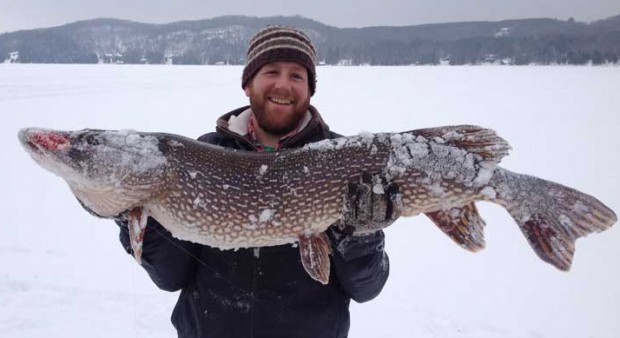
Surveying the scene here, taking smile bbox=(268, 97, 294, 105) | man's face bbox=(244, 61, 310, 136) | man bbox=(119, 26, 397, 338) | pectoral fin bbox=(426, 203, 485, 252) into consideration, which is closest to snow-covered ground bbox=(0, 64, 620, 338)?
man bbox=(119, 26, 397, 338)

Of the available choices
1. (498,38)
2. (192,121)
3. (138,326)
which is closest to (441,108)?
(192,121)

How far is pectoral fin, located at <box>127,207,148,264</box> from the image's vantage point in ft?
6.73

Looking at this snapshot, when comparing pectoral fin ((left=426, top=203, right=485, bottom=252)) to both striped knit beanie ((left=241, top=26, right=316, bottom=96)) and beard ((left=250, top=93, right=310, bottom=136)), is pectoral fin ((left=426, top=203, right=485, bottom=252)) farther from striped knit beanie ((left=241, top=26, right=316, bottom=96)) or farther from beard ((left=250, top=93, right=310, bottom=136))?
striped knit beanie ((left=241, top=26, right=316, bottom=96))

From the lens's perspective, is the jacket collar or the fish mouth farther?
the jacket collar

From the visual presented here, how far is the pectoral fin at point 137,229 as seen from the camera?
2053 millimetres

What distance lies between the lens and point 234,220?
7.12 feet

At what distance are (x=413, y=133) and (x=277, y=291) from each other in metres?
0.96

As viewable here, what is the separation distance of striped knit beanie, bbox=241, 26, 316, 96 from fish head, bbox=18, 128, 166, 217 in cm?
73

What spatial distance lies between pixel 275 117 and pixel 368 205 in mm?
726

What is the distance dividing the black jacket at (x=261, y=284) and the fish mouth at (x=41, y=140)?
454 mm

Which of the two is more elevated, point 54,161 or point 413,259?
point 54,161

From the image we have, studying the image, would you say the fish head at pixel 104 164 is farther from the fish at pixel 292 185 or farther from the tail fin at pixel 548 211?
the tail fin at pixel 548 211

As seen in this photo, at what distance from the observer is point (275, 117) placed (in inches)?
97.3

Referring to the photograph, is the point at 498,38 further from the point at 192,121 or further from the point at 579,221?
the point at 579,221
